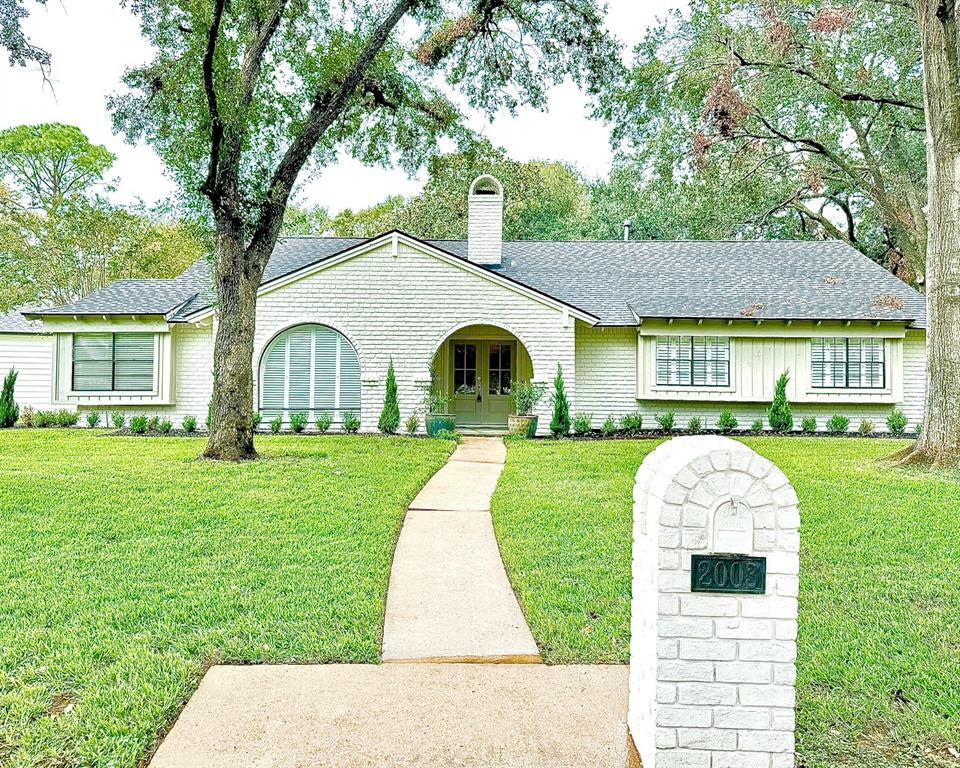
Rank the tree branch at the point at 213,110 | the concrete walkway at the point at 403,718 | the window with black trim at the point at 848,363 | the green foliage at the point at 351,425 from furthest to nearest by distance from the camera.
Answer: the window with black trim at the point at 848,363 → the green foliage at the point at 351,425 → the tree branch at the point at 213,110 → the concrete walkway at the point at 403,718

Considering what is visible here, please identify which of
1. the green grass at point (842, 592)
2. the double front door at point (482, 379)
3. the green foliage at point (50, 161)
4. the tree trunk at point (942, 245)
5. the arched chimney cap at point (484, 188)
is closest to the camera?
the green grass at point (842, 592)

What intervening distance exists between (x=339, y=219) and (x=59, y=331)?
2705 centimetres

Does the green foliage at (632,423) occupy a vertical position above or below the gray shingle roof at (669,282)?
below

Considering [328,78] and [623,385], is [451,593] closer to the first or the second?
[328,78]

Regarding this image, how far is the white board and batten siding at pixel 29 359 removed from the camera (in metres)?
17.3

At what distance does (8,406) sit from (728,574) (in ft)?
57.9

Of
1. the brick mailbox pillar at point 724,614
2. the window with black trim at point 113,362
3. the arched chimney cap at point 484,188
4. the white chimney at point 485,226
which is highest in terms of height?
the arched chimney cap at point 484,188

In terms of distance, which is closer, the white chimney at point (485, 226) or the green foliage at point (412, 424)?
the green foliage at point (412, 424)

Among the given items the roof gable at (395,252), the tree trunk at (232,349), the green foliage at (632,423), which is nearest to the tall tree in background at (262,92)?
the tree trunk at (232,349)

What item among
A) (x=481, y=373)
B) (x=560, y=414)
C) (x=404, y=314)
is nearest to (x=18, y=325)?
(x=404, y=314)

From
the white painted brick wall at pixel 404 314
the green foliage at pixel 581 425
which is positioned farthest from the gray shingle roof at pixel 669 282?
the green foliage at pixel 581 425

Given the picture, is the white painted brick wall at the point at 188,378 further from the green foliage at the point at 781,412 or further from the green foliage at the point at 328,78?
the green foliage at the point at 781,412

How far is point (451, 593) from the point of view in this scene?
4.63 metres

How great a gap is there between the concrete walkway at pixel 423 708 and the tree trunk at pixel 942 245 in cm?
841
